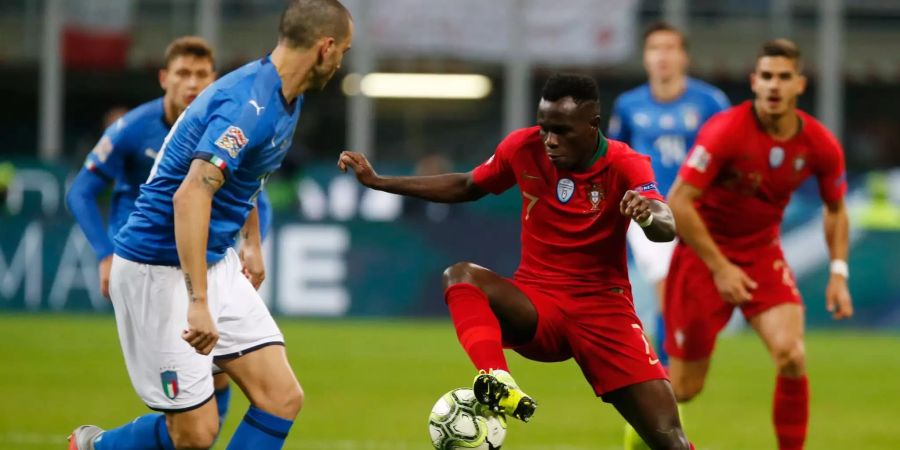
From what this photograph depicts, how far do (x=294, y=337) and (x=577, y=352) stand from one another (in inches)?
377

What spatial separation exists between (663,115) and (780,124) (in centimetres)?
267

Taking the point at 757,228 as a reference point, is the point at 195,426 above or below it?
below

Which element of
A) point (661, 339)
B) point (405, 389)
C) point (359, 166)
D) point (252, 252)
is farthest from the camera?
point (405, 389)

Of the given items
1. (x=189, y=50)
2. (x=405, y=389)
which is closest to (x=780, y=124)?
(x=189, y=50)

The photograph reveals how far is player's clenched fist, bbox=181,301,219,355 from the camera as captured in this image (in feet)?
18.3

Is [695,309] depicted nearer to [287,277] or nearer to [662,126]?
[662,126]

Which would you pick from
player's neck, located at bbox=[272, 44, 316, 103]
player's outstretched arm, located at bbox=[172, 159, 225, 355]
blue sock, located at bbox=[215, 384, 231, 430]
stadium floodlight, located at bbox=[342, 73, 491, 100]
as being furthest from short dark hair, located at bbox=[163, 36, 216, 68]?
stadium floodlight, located at bbox=[342, 73, 491, 100]

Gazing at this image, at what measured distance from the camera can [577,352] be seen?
6355 millimetres

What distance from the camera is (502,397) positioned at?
5.47 m

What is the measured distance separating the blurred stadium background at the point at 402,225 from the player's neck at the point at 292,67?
3.45 meters

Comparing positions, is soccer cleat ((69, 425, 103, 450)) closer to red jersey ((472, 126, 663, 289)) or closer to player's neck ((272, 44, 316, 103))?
player's neck ((272, 44, 316, 103))

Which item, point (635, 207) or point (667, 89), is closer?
point (635, 207)

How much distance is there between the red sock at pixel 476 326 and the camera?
5.78 metres

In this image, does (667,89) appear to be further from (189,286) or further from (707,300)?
(189,286)
